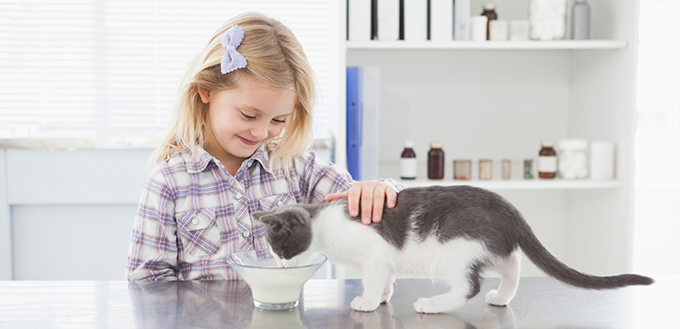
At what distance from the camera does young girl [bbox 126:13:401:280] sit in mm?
1122

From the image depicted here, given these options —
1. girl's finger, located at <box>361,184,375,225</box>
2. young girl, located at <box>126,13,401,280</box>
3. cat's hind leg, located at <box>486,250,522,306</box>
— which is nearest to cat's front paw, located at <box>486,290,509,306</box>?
cat's hind leg, located at <box>486,250,522,306</box>

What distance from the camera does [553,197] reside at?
7.66 feet

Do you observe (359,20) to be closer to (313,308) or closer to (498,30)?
(498,30)

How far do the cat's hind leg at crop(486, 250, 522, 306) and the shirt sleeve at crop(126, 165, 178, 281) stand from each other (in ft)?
2.05

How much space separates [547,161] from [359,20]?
81 centimetres

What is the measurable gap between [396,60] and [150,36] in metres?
1.03

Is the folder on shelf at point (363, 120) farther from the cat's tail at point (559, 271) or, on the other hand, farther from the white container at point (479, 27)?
the cat's tail at point (559, 271)

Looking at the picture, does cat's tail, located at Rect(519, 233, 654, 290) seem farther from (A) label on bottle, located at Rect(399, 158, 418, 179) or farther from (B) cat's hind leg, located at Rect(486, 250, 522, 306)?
(A) label on bottle, located at Rect(399, 158, 418, 179)

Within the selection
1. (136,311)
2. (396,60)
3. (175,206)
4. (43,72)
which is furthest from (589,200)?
(43,72)

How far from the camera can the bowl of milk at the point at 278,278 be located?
746 millimetres

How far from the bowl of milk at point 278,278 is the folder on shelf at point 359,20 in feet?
3.99

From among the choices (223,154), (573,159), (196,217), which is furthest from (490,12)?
(196,217)

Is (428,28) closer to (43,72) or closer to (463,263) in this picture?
(463,263)

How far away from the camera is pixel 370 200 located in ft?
2.64
